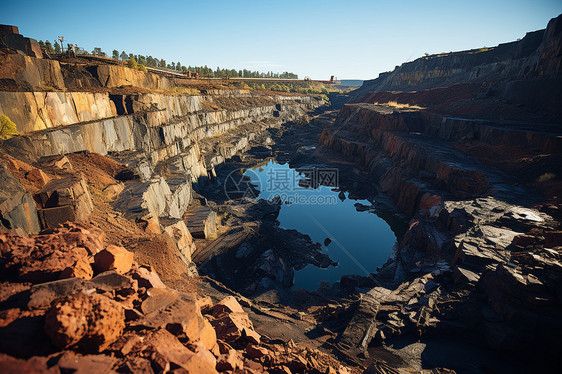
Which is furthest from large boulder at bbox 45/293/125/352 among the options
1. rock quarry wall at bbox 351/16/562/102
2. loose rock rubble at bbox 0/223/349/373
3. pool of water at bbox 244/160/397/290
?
rock quarry wall at bbox 351/16/562/102

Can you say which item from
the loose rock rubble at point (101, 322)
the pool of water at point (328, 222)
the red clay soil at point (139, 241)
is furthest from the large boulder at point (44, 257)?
the pool of water at point (328, 222)

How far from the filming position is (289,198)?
27297 millimetres

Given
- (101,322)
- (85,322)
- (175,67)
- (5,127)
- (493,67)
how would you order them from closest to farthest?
(85,322) < (101,322) < (5,127) < (493,67) < (175,67)

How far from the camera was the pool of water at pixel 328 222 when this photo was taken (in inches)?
647

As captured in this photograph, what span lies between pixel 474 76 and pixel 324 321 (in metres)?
54.4

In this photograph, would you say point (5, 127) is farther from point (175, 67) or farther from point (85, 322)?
point (175, 67)

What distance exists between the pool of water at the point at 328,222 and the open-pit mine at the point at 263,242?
7.6 inches

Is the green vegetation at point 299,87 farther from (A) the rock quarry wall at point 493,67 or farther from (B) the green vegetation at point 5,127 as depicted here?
(B) the green vegetation at point 5,127

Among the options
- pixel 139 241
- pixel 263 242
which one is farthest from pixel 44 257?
pixel 263 242

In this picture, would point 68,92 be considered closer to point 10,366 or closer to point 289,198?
point 10,366

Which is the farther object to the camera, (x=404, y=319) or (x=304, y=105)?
(x=304, y=105)

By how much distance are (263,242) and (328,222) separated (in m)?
7.72

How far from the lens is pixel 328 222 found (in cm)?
2239

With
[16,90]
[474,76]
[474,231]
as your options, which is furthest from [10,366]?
[474,76]
